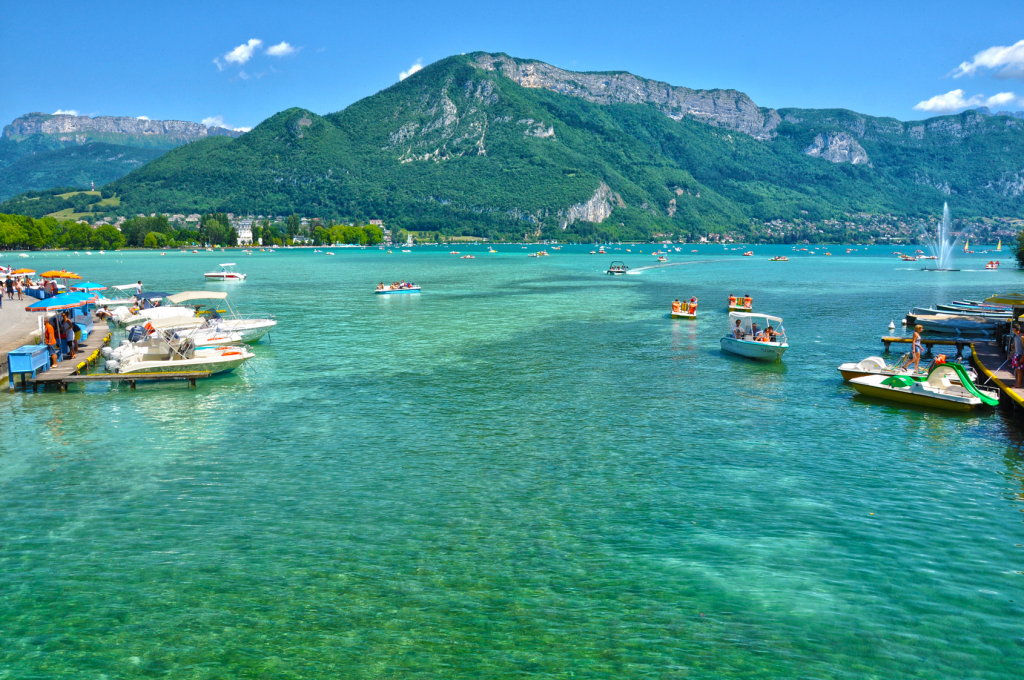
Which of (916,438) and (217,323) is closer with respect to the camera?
(916,438)

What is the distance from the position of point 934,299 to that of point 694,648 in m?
95.1

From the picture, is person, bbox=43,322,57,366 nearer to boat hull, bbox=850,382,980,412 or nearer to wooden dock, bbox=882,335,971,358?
boat hull, bbox=850,382,980,412

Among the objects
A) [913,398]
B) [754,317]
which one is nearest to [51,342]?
[913,398]

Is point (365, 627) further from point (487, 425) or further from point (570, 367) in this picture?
point (570, 367)

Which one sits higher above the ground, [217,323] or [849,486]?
[217,323]

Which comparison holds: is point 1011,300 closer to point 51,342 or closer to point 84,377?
point 84,377

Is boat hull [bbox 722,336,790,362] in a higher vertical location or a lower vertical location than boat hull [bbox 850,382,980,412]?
higher

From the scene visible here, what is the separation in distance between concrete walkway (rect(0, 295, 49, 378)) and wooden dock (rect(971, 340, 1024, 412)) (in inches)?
1946

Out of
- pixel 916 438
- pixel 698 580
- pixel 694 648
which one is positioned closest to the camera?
pixel 694 648

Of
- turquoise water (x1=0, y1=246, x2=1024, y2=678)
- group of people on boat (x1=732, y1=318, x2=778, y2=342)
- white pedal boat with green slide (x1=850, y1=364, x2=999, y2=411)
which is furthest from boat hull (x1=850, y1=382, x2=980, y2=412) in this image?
group of people on boat (x1=732, y1=318, x2=778, y2=342)

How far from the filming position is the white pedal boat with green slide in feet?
96.2

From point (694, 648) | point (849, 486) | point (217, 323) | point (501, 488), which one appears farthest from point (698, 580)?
point (217, 323)

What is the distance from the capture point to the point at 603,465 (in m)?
22.1

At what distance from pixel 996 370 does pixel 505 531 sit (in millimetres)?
30805
